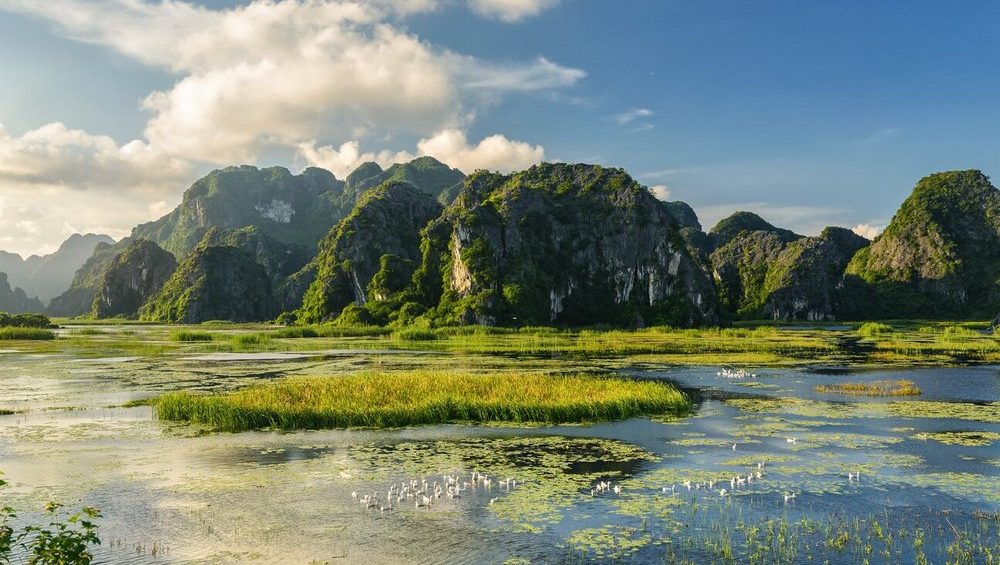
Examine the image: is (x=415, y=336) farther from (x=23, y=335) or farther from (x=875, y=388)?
(x=875, y=388)

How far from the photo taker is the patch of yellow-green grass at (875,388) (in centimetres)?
3994

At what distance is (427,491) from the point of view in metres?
19.2

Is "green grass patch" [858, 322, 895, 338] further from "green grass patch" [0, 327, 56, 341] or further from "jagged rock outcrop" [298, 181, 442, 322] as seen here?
"green grass patch" [0, 327, 56, 341]

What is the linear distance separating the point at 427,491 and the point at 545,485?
3.51 m

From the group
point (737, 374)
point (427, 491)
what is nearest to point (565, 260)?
point (737, 374)

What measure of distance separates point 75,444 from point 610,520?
21.2 m

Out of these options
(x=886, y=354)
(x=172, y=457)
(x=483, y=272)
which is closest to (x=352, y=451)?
(x=172, y=457)

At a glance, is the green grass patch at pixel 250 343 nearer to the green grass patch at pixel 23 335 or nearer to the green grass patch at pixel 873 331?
the green grass patch at pixel 23 335

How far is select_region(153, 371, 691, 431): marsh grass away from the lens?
29.6 m

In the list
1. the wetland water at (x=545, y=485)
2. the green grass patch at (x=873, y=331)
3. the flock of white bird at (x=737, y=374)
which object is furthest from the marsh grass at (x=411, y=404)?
the green grass patch at (x=873, y=331)

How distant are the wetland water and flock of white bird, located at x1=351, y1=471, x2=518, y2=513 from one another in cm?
21

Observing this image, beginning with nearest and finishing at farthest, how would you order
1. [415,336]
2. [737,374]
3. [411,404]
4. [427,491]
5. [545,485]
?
[427,491], [545,485], [411,404], [737,374], [415,336]

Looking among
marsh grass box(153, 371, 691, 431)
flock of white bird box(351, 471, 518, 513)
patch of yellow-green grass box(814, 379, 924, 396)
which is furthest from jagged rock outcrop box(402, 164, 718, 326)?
flock of white bird box(351, 471, 518, 513)

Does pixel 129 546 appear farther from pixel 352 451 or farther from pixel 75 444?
pixel 75 444
